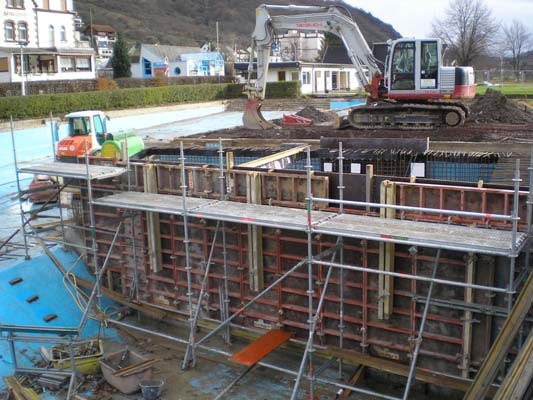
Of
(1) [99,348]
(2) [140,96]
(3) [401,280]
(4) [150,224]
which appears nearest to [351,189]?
(3) [401,280]

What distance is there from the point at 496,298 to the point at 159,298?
6.86m

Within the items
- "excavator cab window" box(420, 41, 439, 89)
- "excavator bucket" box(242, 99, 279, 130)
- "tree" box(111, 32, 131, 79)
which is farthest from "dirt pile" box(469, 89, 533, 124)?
"tree" box(111, 32, 131, 79)

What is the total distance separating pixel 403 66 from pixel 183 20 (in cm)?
15796

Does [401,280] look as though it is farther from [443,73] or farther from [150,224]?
[443,73]

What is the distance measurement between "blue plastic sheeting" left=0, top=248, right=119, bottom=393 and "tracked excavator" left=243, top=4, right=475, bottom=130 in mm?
12815

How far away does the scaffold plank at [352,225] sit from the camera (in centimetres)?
786

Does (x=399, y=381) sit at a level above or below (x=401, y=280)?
below

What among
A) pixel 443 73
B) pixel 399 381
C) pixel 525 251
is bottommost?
pixel 399 381

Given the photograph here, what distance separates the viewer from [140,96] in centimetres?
4659

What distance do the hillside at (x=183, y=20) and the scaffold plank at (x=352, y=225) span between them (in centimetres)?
13244

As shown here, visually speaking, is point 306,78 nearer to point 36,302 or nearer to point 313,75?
point 313,75

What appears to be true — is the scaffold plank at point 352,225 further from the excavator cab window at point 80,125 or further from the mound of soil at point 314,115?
the mound of soil at point 314,115

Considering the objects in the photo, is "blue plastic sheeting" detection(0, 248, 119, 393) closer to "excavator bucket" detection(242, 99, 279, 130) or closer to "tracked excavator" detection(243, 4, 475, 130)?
"excavator bucket" detection(242, 99, 279, 130)

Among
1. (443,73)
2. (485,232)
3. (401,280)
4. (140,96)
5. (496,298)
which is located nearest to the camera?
(485,232)
